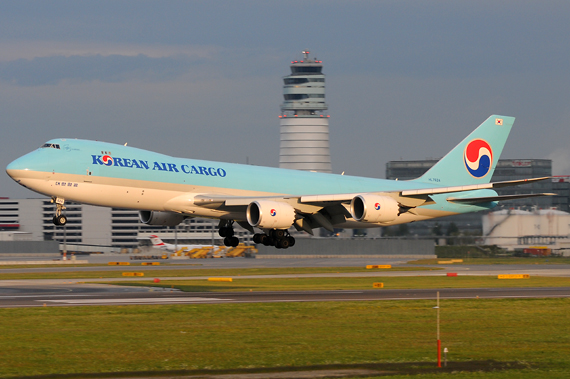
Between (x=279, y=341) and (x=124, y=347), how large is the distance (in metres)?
4.72

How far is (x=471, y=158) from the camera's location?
53781 millimetres

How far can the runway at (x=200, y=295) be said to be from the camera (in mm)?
33375

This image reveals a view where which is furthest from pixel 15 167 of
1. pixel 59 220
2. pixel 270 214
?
pixel 270 214

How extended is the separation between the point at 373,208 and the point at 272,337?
20.5 m

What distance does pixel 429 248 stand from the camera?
96.8 m

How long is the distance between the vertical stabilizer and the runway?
12651 millimetres

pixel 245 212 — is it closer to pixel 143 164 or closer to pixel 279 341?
pixel 143 164

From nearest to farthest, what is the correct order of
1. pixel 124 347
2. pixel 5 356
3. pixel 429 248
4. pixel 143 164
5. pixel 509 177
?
pixel 5 356
pixel 124 347
pixel 143 164
pixel 429 248
pixel 509 177

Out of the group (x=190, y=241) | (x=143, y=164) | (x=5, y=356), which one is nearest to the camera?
(x=5, y=356)

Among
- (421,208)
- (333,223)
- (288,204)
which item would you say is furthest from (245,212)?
(421,208)

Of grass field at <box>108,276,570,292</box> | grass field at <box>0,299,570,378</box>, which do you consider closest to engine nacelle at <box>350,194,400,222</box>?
grass field at <box>108,276,570,292</box>

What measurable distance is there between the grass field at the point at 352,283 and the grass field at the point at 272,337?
12.6 m

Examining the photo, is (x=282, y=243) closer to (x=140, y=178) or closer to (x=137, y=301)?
(x=140, y=178)

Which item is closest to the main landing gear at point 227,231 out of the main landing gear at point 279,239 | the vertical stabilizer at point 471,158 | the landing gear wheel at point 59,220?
the main landing gear at point 279,239
